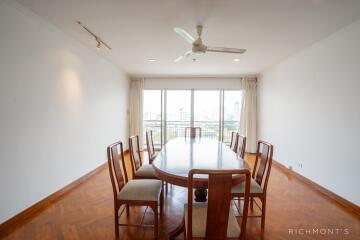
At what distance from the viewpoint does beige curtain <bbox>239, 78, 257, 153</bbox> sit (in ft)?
18.6

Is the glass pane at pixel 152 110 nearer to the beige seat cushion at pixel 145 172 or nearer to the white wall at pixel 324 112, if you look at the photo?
the white wall at pixel 324 112

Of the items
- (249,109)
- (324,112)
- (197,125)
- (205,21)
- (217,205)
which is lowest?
(217,205)

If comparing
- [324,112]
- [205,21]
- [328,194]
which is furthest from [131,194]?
Result: [324,112]

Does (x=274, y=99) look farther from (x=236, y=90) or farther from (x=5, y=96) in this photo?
(x=5, y=96)

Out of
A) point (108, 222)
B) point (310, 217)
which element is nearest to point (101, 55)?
point (108, 222)

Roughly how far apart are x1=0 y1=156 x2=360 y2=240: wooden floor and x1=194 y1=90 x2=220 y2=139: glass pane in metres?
3.29

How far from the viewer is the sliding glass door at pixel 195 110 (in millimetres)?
5996

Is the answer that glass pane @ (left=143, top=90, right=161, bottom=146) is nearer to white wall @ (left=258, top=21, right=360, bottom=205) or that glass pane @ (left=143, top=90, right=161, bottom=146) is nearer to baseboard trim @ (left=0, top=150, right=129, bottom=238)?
baseboard trim @ (left=0, top=150, right=129, bottom=238)

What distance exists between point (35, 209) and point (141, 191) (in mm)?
1447

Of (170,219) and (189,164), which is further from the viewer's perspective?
(170,219)

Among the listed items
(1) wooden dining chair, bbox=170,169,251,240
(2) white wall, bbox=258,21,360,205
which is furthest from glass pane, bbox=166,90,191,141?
(1) wooden dining chair, bbox=170,169,251,240

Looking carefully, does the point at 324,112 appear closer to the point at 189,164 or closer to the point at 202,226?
the point at 189,164

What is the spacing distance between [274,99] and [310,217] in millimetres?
2958

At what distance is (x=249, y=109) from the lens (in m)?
5.69
